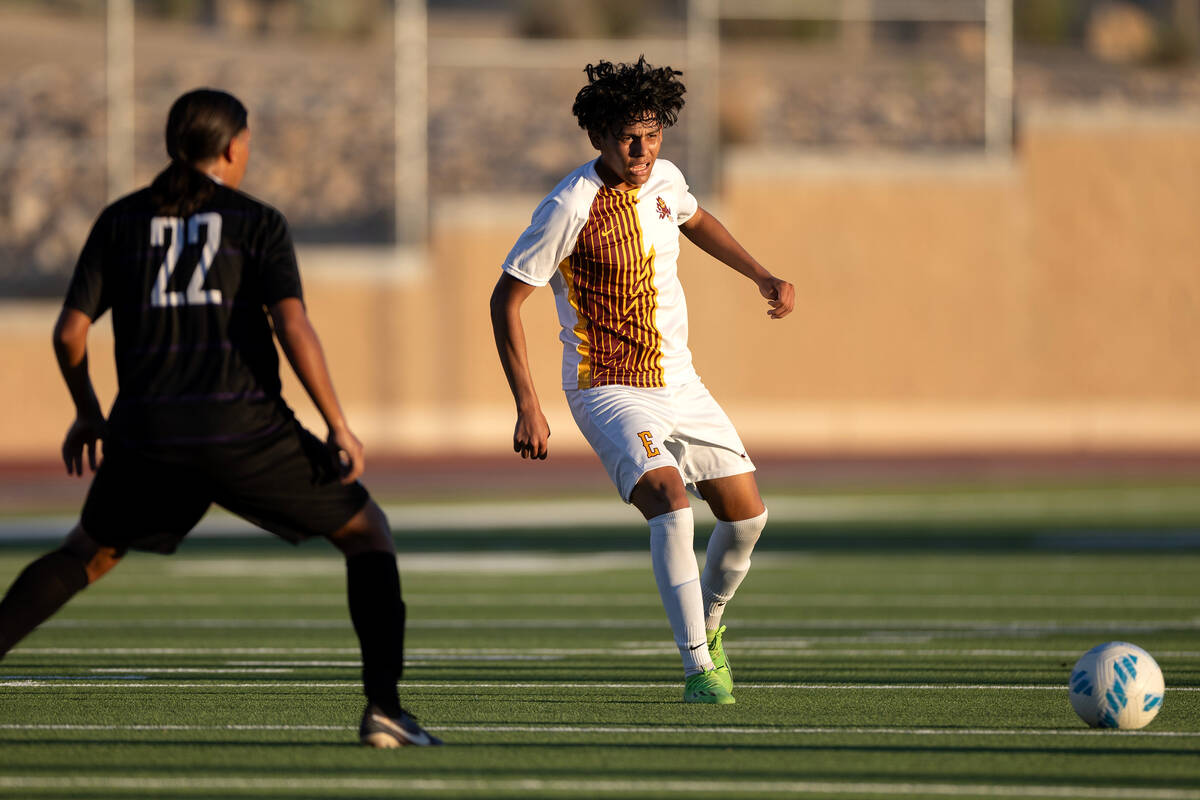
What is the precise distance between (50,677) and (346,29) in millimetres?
39218

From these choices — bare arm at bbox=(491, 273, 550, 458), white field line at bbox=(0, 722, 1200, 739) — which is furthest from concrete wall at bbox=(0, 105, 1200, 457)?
white field line at bbox=(0, 722, 1200, 739)

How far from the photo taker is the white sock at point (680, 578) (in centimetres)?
716

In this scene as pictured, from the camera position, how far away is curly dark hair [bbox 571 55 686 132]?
719cm

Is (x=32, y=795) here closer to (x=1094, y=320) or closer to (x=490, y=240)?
(x=490, y=240)

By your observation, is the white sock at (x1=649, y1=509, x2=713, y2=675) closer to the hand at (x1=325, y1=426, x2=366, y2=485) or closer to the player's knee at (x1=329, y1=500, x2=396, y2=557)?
the player's knee at (x1=329, y1=500, x2=396, y2=557)

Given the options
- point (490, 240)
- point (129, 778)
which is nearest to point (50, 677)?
point (129, 778)

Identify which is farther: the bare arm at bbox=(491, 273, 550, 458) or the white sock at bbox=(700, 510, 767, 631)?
the white sock at bbox=(700, 510, 767, 631)

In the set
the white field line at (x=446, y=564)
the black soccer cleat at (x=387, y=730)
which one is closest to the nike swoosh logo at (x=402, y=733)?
the black soccer cleat at (x=387, y=730)

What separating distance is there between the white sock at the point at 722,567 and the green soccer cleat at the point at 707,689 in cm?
38

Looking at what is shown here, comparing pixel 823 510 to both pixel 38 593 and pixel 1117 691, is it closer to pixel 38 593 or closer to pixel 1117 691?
pixel 1117 691

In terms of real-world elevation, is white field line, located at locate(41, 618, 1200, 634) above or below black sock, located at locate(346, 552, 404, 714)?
below

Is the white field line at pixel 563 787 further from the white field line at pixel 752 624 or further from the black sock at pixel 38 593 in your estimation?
the white field line at pixel 752 624

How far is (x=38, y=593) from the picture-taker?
626 cm

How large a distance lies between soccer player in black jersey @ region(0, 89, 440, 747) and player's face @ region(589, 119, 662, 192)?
64.5 inches
